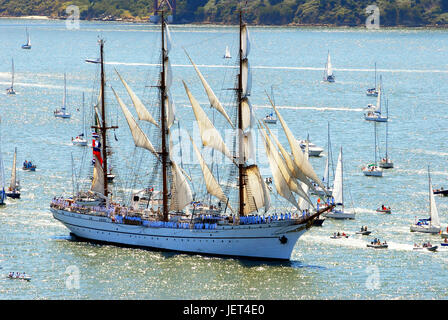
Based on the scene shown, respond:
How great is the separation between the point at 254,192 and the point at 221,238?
5.14 metres

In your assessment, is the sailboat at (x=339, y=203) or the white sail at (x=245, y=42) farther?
the sailboat at (x=339, y=203)

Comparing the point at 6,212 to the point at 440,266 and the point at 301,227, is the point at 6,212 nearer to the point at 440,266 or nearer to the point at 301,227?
the point at 301,227

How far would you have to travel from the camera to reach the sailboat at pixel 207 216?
88688mm

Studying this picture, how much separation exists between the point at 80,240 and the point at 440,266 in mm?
32974

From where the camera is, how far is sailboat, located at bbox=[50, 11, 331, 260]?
88.7m

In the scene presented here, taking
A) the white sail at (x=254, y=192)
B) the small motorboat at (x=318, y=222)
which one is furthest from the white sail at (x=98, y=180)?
the small motorboat at (x=318, y=222)

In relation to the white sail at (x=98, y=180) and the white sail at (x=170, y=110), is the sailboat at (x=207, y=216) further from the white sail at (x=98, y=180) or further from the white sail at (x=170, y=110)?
the white sail at (x=98, y=180)

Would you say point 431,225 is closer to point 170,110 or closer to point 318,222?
point 318,222

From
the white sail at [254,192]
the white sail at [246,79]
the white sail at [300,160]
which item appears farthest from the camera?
the white sail at [254,192]

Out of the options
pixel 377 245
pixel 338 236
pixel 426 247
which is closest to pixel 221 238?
pixel 338 236

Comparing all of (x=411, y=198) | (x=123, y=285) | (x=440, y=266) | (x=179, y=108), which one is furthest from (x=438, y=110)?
(x=123, y=285)

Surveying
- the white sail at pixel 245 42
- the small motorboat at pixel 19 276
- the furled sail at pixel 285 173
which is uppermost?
the white sail at pixel 245 42

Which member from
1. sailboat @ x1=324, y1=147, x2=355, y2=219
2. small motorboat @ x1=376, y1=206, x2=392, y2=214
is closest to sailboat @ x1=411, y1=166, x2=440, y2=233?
small motorboat @ x1=376, y1=206, x2=392, y2=214

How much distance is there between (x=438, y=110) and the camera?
188250 mm
